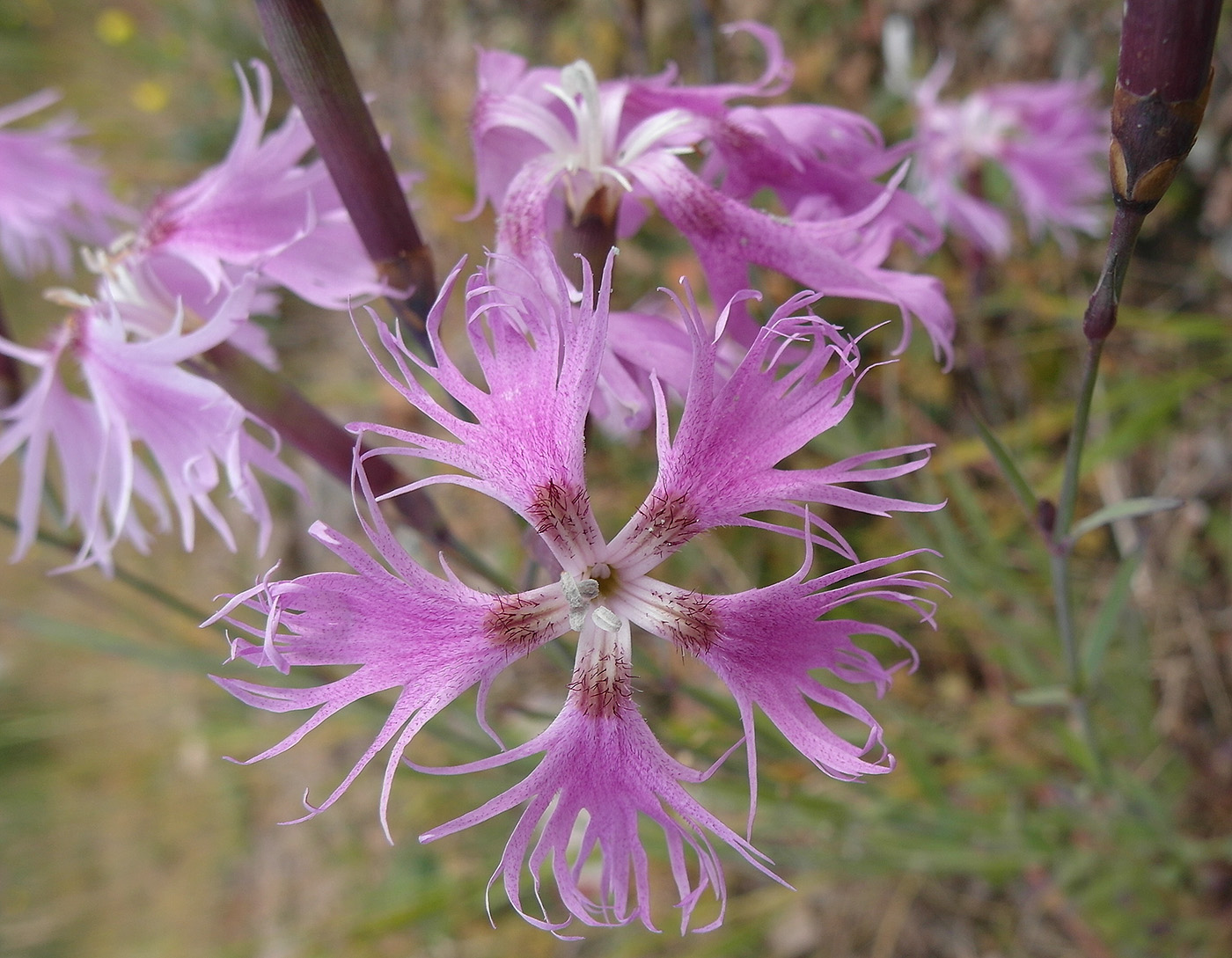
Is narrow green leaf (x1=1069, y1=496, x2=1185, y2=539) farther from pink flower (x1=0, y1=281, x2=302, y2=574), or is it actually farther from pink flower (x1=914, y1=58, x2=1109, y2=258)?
pink flower (x1=914, y1=58, x2=1109, y2=258)

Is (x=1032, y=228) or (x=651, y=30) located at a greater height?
(x=651, y=30)

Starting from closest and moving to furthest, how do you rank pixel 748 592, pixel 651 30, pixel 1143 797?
pixel 748 592
pixel 1143 797
pixel 651 30

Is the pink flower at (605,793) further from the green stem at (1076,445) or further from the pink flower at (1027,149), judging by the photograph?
the pink flower at (1027,149)

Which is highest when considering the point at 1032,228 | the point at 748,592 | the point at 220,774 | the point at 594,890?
the point at 748,592

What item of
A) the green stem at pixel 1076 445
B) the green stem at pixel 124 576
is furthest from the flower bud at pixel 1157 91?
the green stem at pixel 124 576

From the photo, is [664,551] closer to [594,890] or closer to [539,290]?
[539,290]

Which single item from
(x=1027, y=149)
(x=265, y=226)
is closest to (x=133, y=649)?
(x=265, y=226)

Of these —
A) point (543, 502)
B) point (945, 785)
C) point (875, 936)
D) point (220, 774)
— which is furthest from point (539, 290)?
point (220, 774)
